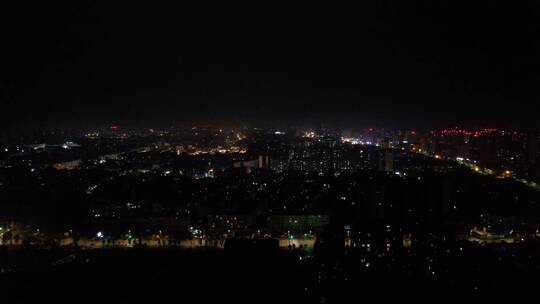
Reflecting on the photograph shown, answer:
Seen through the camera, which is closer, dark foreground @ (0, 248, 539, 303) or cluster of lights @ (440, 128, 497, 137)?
dark foreground @ (0, 248, 539, 303)

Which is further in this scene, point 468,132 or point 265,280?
point 468,132

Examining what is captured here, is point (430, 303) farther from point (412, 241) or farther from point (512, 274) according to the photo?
point (412, 241)

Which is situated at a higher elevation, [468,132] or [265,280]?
[468,132]

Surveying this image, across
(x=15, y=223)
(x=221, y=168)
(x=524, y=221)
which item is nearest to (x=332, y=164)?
(x=221, y=168)

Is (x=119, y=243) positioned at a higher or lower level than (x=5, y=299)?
lower

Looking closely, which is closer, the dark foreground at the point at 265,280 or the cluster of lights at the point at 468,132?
the dark foreground at the point at 265,280

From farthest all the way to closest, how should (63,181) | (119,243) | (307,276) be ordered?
1. (63,181)
2. (119,243)
3. (307,276)

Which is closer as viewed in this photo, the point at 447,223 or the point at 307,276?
the point at 307,276

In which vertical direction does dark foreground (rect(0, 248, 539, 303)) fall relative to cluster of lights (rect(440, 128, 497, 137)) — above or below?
below

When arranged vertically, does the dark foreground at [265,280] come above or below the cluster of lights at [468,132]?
below

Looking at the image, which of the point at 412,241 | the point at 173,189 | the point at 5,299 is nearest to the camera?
the point at 5,299
